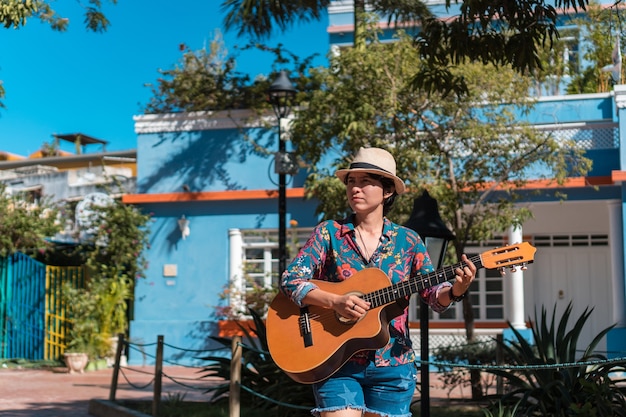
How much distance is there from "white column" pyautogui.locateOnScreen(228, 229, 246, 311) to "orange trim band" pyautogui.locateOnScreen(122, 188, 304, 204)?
0.66 meters

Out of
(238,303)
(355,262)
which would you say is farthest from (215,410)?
(238,303)

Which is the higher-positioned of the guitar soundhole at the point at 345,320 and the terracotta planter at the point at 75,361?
the guitar soundhole at the point at 345,320

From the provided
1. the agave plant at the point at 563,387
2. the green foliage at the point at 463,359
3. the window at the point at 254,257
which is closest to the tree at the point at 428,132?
the green foliage at the point at 463,359

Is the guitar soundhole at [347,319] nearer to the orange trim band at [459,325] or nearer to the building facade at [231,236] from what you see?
the building facade at [231,236]

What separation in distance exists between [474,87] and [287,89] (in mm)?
2628

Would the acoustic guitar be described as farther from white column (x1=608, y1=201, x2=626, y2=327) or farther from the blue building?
the blue building

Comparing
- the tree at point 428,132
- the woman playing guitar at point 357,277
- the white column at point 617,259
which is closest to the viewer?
the woman playing guitar at point 357,277

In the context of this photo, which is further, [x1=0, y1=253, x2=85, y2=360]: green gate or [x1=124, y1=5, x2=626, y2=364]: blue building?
[x1=124, y1=5, x2=626, y2=364]: blue building

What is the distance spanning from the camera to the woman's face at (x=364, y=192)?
448 centimetres

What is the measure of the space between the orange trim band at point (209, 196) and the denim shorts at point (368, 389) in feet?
38.7

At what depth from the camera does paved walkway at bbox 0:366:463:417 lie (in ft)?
34.3

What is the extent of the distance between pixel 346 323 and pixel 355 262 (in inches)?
12.8

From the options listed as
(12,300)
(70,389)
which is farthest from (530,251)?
(12,300)

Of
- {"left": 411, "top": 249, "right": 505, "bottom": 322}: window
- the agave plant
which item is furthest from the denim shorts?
{"left": 411, "top": 249, "right": 505, "bottom": 322}: window
